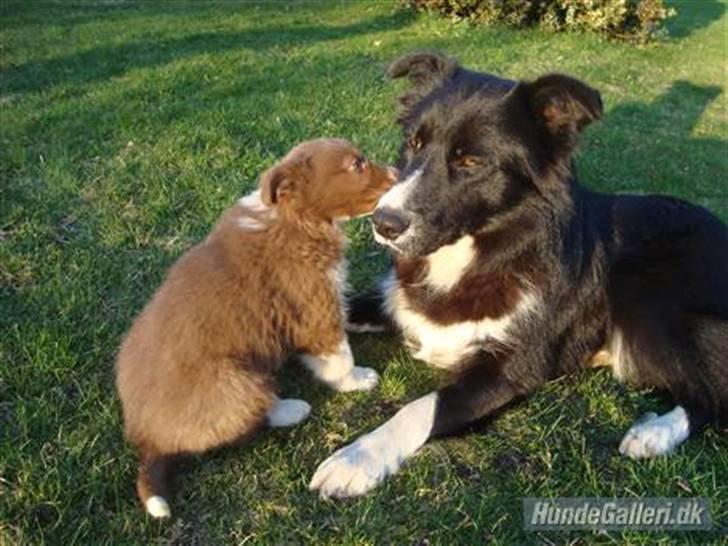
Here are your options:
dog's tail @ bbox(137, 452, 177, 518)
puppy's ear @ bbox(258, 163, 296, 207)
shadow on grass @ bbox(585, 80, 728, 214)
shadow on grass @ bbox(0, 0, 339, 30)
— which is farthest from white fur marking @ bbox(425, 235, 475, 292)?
shadow on grass @ bbox(0, 0, 339, 30)

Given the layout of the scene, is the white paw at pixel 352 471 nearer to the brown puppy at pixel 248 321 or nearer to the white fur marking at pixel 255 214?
the brown puppy at pixel 248 321

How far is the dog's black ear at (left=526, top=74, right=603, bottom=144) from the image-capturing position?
3.25 metres

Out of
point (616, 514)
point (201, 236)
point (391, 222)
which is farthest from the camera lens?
point (201, 236)

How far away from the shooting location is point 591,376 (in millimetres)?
3943

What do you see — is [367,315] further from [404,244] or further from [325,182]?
[325,182]

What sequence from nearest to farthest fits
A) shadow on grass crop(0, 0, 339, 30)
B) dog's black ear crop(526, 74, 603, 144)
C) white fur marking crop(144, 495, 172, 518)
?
white fur marking crop(144, 495, 172, 518)
dog's black ear crop(526, 74, 603, 144)
shadow on grass crop(0, 0, 339, 30)

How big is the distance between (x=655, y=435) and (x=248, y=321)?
1.90 meters

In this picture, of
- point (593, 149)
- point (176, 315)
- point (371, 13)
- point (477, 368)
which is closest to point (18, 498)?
point (176, 315)

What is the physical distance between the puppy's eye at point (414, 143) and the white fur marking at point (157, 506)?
6.45 feet

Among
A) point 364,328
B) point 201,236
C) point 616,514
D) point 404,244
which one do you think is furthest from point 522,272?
point 201,236

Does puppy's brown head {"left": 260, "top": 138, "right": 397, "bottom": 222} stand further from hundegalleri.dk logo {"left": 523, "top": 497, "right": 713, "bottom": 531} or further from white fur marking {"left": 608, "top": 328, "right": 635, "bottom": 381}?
hundegalleri.dk logo {"left": 523, "top": 497, "right": 713, "bottom": 531}

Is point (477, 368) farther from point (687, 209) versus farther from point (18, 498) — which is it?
point (18, 498)

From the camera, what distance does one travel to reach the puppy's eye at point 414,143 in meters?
3.68

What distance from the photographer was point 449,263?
3.77 m
